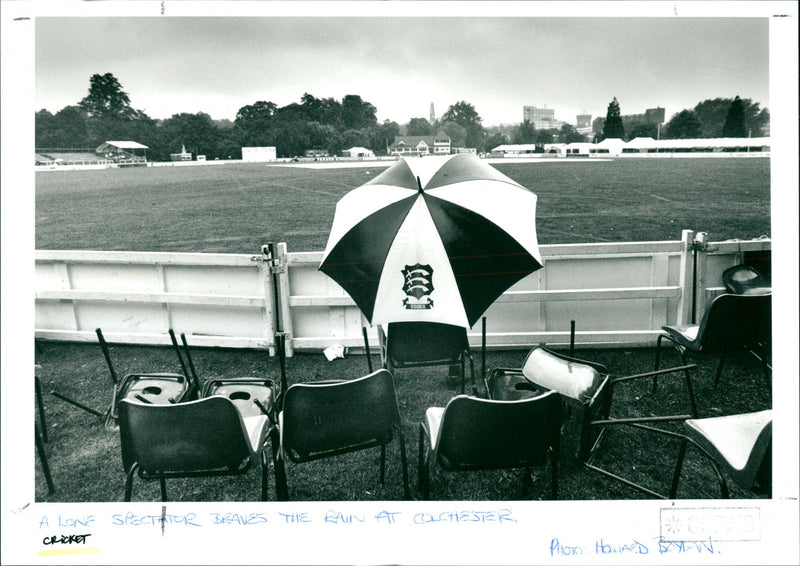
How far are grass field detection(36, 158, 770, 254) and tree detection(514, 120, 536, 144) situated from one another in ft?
8.25

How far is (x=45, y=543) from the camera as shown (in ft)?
7.93

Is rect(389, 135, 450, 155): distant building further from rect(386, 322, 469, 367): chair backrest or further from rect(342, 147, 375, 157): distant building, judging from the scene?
rect(386, 322, 469, 367): chair backrest

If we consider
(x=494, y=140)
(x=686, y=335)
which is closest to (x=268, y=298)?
(x=494, y=140)

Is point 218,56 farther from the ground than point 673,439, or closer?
farther from the ground

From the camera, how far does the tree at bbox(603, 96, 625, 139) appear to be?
149 inches

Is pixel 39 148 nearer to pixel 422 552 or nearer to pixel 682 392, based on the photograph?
pixel 422 552

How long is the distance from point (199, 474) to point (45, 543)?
80cm

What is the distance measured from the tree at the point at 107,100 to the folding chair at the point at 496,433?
10.0 feet

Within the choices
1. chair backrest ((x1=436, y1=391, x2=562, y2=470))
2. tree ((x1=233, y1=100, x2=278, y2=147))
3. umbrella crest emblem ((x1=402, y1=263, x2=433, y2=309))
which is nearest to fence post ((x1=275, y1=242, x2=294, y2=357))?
tree ((x1=233, y1=100, x2=278, y2=147))

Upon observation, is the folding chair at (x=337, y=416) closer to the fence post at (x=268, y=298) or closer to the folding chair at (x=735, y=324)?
the fence post at (x=268, y=298)

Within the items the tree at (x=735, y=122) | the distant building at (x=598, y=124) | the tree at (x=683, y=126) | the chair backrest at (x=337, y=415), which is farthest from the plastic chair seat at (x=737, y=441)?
the distant building at (x=598, y=124)

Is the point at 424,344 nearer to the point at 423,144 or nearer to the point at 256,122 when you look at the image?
Result: the point at 423,144

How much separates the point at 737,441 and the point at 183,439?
2778 millimetres

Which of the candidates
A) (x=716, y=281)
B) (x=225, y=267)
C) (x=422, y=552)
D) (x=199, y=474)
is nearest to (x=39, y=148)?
(x=199, y=474)
